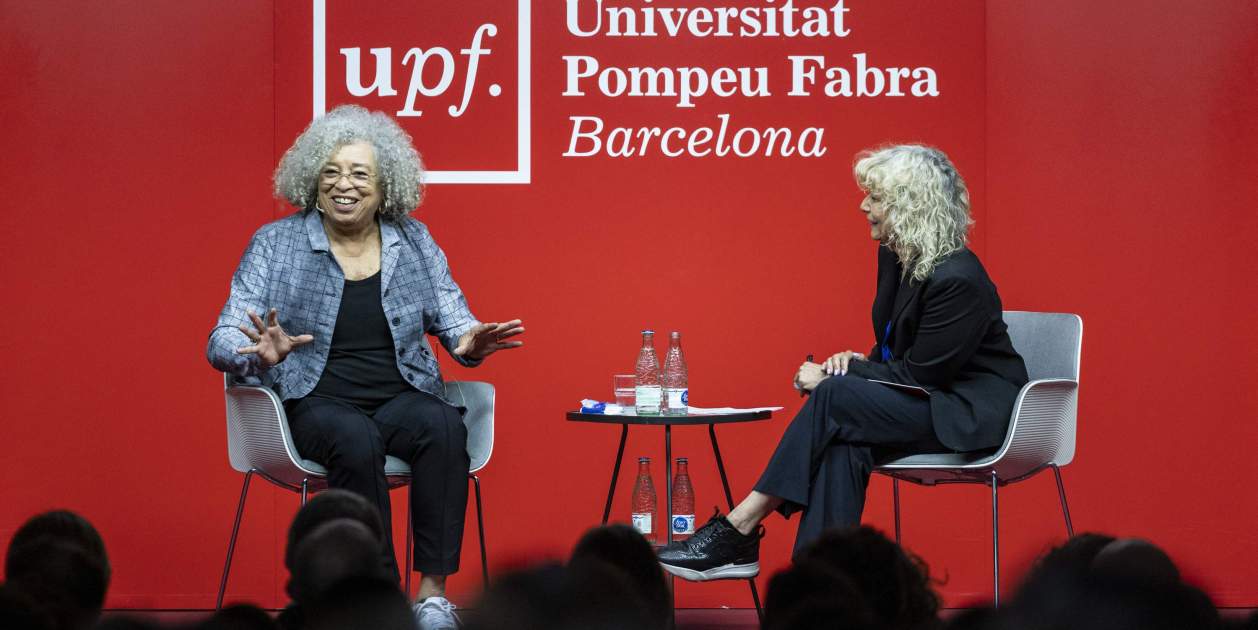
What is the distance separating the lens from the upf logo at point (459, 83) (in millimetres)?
4410

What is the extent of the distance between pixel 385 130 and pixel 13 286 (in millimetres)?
1418

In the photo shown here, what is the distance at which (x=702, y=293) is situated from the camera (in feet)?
14.6

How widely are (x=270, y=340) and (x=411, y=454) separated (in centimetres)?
46

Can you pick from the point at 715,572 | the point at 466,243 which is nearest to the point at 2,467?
the point at 466,243

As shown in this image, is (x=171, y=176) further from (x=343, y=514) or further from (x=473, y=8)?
(x=343, y=514)

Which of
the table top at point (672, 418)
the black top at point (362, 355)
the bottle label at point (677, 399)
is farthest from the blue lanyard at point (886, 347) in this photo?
the black top at point (362, 355)

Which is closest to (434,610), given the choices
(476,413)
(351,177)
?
(476,413)

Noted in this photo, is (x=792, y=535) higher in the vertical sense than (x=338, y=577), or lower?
lower

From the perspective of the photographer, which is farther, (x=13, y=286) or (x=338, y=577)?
(x=13, y=286)

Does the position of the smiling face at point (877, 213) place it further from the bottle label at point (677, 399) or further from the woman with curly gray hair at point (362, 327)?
the woman with curly gray hair at point (362, 327)

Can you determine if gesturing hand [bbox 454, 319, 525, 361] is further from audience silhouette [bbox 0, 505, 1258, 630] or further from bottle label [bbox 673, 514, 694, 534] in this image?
audience silhouette [bbox 0, 505, 1258, 630]

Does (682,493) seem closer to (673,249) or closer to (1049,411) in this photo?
(673,249)

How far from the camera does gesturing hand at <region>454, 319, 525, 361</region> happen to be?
3535 millimetres

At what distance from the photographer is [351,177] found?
3.73 metres
